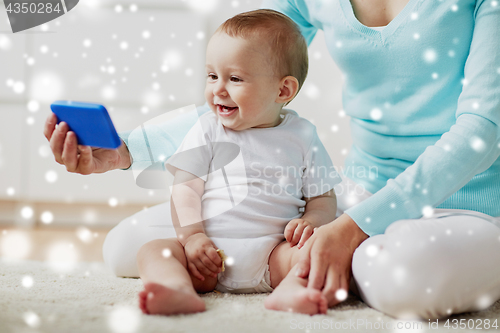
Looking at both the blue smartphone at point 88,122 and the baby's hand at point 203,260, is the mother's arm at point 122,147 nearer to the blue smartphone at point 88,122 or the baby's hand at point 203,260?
the blue smartphone at point 88,122

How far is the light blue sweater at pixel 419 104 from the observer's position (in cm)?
64

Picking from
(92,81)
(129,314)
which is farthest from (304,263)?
(92,81)

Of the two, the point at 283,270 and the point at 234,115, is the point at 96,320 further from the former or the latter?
the point at 234,115

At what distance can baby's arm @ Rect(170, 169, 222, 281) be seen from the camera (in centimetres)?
Result: 67

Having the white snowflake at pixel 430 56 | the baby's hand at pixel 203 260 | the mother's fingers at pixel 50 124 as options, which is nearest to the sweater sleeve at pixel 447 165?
the white snowflake at pixel 430 56

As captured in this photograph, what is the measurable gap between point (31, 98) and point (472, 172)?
1.49 meters

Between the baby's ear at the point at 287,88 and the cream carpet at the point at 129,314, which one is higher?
the baby's ear at the point at 287,88

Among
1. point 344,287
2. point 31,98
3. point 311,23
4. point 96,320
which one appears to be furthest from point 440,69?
point 31,98

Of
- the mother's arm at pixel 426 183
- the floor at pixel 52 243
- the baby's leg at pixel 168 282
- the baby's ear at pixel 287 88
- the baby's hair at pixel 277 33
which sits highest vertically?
the baby's hair at pixel 277 33

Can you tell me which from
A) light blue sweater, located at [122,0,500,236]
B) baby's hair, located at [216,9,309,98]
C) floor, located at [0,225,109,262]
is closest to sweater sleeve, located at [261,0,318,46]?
light blue sweater, located at [122,0,500,236]

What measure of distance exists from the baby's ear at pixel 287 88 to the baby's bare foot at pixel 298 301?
0.39m

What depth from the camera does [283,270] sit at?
70 centimetres

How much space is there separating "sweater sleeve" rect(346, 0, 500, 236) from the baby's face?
28cm

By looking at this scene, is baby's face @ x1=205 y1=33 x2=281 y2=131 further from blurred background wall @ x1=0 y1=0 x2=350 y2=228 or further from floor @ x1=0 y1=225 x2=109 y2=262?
blurred background wall @ x1=0 y1=0 x2=350 y2=228
